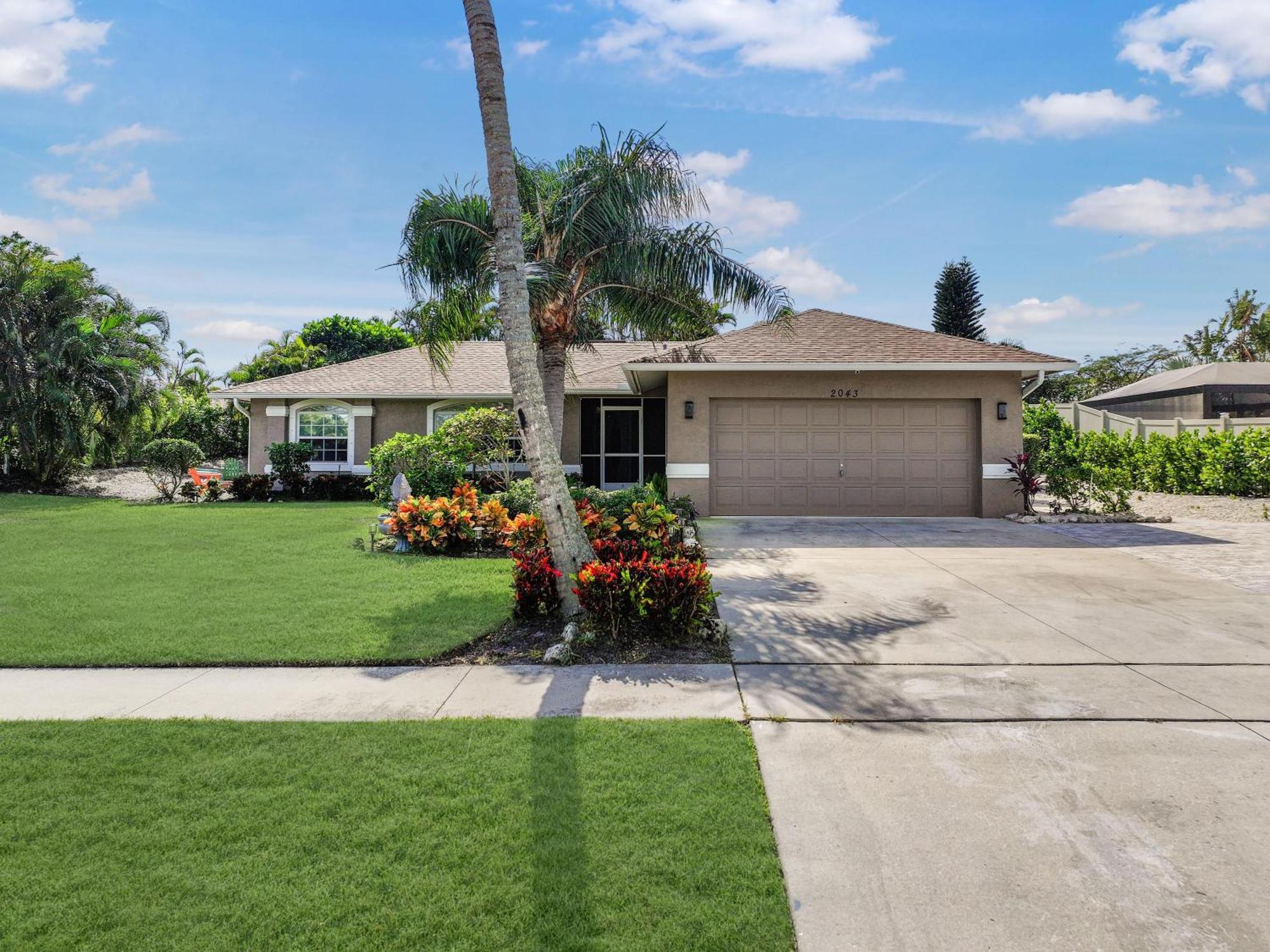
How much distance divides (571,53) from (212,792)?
10519mm

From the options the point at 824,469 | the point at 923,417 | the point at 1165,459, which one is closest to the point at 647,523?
the point at 824,469

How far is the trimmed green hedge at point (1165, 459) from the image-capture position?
1338 cm

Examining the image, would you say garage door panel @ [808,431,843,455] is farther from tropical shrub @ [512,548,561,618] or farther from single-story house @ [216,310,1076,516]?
tropical shrub @ [512,548,561,618]

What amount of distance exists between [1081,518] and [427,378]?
1545 centimetres

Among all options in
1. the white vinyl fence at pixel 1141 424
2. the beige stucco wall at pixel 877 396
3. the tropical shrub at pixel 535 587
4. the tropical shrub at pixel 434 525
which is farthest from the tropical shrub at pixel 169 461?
the white vinyl fence at pixel 1141 424

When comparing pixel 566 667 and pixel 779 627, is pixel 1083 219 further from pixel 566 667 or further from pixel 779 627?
pixel 566 667

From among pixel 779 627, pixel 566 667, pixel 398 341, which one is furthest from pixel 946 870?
pixel 398 341

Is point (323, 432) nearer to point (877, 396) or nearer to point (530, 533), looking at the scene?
point (530, 533)

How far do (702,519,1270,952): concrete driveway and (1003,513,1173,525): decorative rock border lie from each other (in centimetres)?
514

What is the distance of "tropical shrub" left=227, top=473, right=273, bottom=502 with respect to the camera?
1761 centimetres

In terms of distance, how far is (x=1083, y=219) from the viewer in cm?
2009

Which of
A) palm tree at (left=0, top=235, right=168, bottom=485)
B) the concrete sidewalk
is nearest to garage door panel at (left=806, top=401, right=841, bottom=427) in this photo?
the concrete sidewalk

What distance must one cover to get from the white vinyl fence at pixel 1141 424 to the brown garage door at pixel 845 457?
744 cm

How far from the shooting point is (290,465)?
57.9 feet
